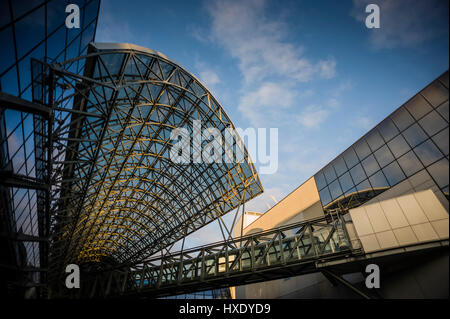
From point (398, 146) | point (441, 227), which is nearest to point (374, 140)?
point (398, 146)

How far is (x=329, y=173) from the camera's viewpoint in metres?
23.0

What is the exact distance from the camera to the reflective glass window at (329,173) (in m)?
22.3

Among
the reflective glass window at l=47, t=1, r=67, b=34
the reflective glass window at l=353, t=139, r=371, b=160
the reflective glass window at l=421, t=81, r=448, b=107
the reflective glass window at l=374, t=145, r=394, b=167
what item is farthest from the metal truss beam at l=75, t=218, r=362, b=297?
the reflective glass window at l=47, t=1, r=67, b=34

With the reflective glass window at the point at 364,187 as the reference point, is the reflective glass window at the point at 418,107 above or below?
above

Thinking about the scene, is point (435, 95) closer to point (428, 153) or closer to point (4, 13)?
point (428, 153)


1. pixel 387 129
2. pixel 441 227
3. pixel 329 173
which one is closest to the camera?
pixel 441 227

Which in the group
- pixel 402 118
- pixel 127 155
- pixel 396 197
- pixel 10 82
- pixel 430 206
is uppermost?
pixel 127 155

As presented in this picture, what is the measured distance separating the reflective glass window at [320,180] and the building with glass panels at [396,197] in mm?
81

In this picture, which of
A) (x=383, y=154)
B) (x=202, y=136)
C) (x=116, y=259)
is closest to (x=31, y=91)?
(x=202, y=136)

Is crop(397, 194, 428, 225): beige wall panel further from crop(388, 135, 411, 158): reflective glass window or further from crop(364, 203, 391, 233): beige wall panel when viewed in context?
crop(388, 135, 411, 158): reflective glass window

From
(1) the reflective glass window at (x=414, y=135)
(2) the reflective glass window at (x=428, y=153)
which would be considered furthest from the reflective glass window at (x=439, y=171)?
(1) the reflective glass window at (x=414, y=135)

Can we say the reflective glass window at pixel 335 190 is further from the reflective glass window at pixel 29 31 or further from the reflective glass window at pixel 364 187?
the reflective glass window at pixel 29 31

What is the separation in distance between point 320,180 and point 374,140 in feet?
20.4
